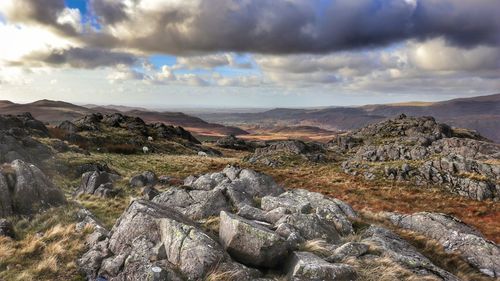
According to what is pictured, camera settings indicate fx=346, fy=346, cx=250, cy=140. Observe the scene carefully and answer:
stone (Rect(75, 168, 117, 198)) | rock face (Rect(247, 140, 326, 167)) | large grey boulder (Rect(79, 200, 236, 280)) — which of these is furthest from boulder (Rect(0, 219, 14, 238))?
rock face (Rect(247, 140, 326, 167))

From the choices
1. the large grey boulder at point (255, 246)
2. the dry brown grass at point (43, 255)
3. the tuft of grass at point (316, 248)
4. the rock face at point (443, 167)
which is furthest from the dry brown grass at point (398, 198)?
the dry brown grass at point (43, 255)

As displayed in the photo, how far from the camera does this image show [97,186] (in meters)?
29.5

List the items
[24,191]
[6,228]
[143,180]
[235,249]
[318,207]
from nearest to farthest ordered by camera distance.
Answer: [235,249], [6,228], [318,207], [24,191], [143,180]

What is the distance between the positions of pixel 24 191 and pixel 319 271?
55.0ft

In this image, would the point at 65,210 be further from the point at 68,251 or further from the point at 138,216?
the point at 138,216

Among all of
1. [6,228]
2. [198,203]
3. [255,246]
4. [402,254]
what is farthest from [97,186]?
[402,254]

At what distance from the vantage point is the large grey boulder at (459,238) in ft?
48.8

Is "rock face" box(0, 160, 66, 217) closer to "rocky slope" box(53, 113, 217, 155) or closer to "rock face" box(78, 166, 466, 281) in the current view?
"rock face" box(78, 166, 466, 281)

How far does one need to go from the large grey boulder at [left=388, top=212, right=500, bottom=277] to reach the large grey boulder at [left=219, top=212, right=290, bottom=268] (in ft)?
30.7

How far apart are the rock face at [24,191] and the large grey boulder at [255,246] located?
41.6 feet

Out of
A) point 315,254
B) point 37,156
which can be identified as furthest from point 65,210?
point 37,156

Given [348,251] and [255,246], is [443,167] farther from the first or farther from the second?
[255,246]

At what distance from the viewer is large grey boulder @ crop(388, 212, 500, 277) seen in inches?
586

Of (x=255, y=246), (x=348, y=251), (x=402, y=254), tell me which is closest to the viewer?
(x=255, y=246)
